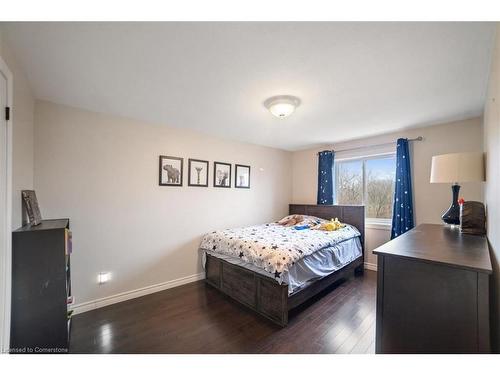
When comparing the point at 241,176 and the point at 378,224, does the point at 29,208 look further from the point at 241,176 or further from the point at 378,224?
the point at 378,224

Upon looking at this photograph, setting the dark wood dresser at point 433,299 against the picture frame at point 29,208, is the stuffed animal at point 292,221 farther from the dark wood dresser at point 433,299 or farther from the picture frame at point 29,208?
the picture frame at point 29,208

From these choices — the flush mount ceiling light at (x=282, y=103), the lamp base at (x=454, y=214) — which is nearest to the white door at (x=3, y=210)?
the flush mount ceiling light at (x=282, y=103)

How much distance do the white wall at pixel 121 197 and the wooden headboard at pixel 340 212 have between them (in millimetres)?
1678

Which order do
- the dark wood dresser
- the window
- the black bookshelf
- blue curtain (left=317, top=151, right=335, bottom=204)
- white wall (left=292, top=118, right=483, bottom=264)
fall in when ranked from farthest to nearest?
1. blue curtain (left=317, top=151, right=335, bottom=204)
2. the window
3. white wall (left=292, top=118, right=483, bottom=264)
4. the black bookshelf
5. the dark wood dresser

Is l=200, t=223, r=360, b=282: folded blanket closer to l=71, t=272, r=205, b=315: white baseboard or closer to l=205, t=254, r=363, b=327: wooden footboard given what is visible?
l=205, t=254, r=363, b=327: wooden footboard

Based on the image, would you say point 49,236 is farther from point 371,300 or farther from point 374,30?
point 371,300

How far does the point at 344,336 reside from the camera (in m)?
1.90

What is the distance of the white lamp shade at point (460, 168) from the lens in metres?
1.79

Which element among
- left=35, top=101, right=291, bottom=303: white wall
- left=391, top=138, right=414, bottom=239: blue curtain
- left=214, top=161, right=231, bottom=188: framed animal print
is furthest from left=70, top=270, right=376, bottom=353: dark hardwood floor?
left=214, top=161, right=231, bottom=188: framed animal print

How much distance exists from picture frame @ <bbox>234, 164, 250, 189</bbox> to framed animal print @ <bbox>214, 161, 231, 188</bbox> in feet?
0.50

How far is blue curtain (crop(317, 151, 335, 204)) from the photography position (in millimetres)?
4082

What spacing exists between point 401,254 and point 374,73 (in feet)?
4.59

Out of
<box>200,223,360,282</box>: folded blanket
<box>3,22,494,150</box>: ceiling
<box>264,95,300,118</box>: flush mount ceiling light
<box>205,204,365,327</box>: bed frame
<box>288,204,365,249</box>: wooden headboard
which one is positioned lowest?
<box>205,204,365,327</box>: bed frame

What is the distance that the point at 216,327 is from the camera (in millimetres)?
2039
